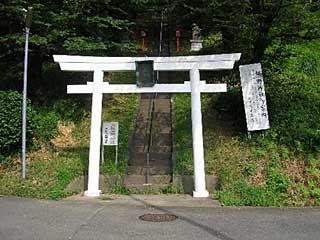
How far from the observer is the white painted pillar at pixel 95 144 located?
33.1ft

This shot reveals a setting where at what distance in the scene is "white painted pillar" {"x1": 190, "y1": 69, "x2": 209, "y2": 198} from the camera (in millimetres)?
9859

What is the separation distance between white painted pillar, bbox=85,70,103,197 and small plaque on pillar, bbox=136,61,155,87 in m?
0.89

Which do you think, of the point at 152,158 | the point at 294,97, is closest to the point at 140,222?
the point at 152,158

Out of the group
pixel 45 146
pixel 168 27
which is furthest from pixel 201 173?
pixel 168 27

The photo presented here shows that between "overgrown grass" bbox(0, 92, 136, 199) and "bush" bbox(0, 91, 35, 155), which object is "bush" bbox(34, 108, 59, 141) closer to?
"overgrown grass" bbox(0, 92, 136, 199)

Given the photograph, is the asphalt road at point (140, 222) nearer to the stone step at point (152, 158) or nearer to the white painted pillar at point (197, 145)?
the white painted pillar at point (197, 145)

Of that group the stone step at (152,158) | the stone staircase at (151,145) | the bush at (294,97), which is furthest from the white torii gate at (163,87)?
the bush at (294,97)

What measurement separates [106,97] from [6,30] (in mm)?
3778

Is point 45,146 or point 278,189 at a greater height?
point 45,146

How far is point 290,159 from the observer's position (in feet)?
34.2

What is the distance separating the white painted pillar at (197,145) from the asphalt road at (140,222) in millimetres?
1112

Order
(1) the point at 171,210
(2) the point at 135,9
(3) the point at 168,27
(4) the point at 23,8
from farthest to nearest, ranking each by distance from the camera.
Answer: (3) the point at 168,27 → (2) the point at 135,9 → (4) the point at 23,8 → (1) the point at 171,210

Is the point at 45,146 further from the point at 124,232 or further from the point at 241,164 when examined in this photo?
the point at 124,232

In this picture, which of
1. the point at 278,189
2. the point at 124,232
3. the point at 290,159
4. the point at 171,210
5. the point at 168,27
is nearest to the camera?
the point at 124,232
